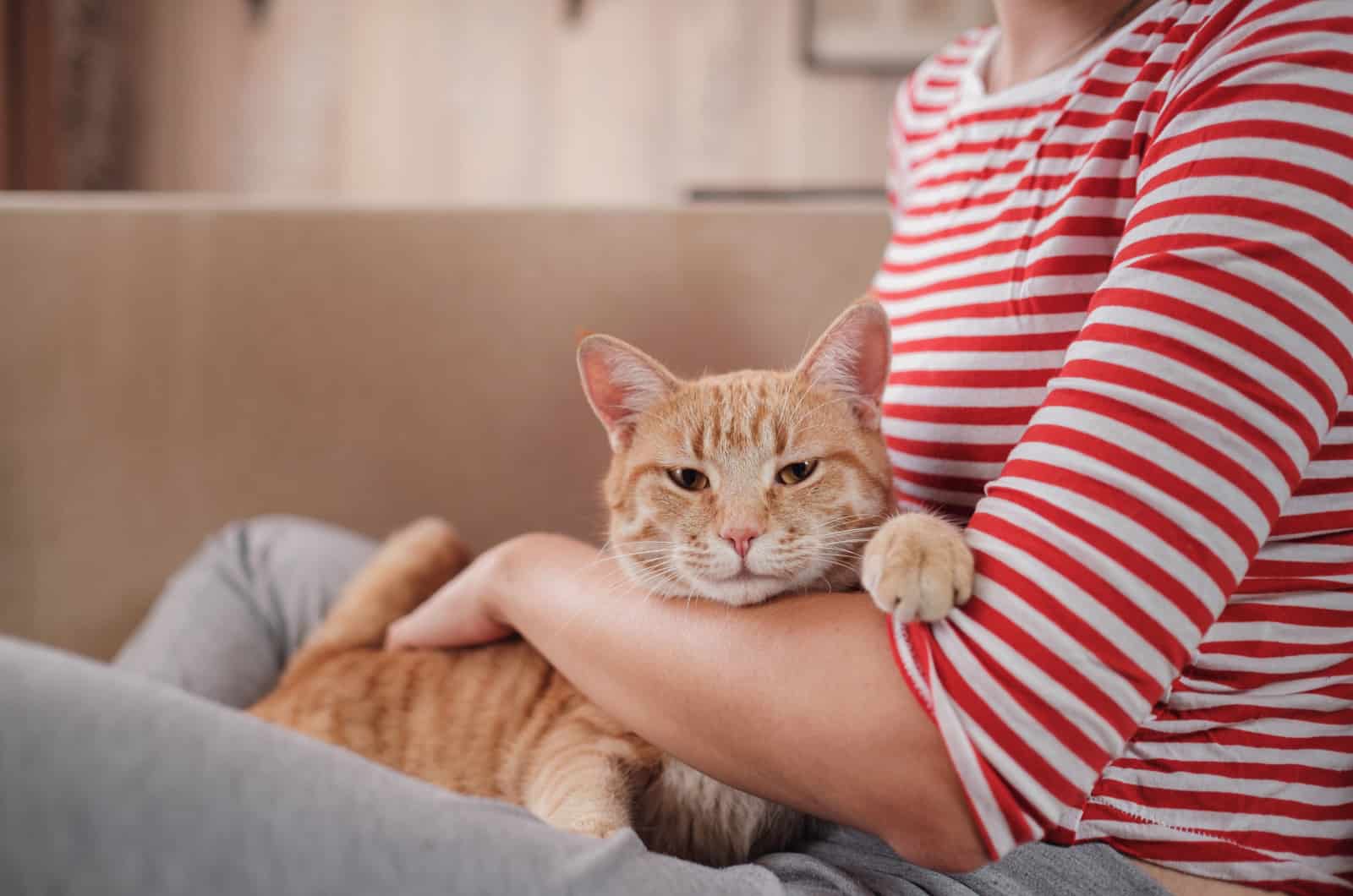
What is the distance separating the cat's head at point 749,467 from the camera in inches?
33.7

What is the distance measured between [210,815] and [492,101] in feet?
8.83

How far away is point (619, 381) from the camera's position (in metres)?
1.01

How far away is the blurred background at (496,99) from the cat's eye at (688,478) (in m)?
2.01

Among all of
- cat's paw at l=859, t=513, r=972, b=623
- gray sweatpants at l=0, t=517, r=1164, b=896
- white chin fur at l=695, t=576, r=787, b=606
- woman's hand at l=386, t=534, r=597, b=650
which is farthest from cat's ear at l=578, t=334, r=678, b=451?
gray sweatpants at l=0, t=517, r=1164, b=896

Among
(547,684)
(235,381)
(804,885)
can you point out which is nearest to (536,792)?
(547,684)

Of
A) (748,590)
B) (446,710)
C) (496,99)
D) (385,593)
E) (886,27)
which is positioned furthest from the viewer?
(496,99)

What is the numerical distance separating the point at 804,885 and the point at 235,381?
141 centimetres

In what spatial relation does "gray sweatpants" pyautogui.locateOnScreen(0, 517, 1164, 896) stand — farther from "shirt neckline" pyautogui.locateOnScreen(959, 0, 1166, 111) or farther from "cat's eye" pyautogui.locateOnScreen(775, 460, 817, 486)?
"shirt neckline" pyautogui.locateOnScreen(959, 0, 1166, 111)

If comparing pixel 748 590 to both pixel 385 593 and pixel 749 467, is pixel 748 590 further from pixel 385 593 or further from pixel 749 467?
pixel 385 593

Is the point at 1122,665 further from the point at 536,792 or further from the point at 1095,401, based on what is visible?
the point at 536,792

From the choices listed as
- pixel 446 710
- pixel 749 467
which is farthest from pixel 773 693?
pixel 446 710

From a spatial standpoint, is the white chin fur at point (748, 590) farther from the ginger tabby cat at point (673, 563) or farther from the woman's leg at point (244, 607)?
the woman's leg at point (244, 607)

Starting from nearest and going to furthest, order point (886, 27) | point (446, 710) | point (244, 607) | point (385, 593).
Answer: point (446, 710)
point (385, 593)
point (244, 607)
point (886, 27)

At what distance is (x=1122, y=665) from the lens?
575mm
